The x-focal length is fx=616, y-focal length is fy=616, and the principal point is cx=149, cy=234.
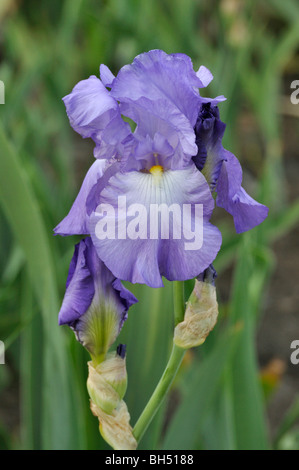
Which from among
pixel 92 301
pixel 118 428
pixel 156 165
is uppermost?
pixel 156 165

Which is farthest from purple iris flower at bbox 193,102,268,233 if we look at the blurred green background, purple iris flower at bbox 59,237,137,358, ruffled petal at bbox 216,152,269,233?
the blurred green background

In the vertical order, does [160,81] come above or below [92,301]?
above

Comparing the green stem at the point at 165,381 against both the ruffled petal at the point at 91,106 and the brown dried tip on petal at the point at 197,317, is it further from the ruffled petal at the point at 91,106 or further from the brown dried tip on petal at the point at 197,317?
the ruffled petal at the point at 91,106

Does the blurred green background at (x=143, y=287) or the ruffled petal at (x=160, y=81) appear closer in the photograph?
the ruffled petal at (x=160, y=81)

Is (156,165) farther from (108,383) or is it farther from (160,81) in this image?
(108,383)

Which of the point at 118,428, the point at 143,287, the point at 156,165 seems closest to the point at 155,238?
the point at 156,165

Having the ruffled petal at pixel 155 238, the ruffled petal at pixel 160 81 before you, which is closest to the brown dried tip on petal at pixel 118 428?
the ruffled petal at pixel 155 238

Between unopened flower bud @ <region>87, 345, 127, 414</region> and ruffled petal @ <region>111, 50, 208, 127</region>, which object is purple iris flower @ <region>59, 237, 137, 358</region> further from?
ruffled petal @ <region>111, 50, 208, 127</region>
